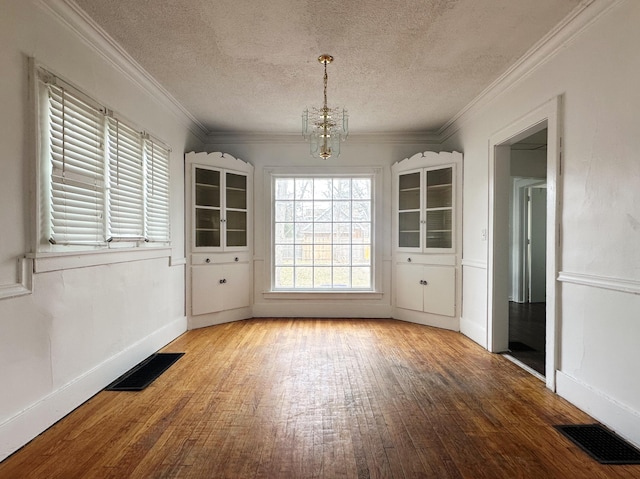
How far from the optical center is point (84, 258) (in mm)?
2775

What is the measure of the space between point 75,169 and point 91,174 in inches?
7.5

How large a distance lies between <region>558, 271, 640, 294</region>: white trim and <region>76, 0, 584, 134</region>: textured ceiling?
1.77 metres

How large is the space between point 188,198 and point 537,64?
3990mm

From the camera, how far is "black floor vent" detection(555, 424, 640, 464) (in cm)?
205

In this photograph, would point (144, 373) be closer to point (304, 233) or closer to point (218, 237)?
point (218, 237)

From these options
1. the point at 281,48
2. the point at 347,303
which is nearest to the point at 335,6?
the point at 281,48

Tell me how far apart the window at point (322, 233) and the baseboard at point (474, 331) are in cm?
Result: 150

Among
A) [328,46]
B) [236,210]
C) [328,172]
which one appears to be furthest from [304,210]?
[328,46]

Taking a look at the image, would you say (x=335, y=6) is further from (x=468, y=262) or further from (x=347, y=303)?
(x=347, y=303)

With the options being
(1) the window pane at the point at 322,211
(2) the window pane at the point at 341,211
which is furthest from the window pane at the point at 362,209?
(1) the window pane at the point at 322,211

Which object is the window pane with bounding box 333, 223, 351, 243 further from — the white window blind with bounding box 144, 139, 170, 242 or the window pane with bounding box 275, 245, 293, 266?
the white window blind with bounding box 144, 139, 170, 242

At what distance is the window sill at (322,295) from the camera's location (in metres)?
5.66

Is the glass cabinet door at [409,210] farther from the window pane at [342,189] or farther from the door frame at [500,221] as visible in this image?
the door frame at [500,221]

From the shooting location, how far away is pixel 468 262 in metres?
4.62
